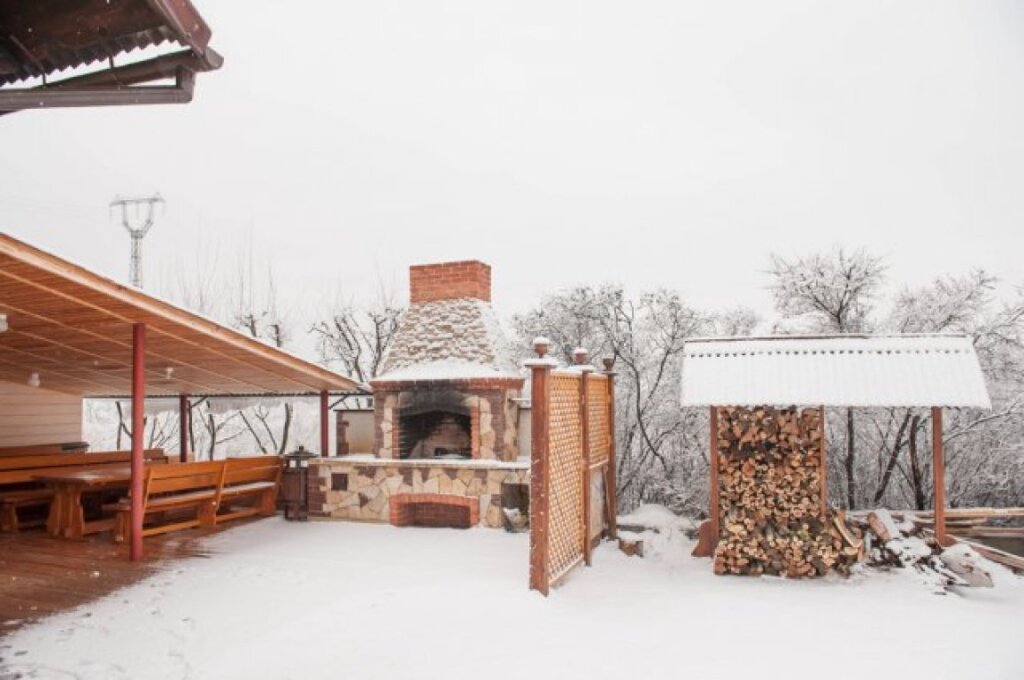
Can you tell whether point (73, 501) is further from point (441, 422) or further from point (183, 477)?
point (441, 422)

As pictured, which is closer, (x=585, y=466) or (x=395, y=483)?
(x=585, y=466)

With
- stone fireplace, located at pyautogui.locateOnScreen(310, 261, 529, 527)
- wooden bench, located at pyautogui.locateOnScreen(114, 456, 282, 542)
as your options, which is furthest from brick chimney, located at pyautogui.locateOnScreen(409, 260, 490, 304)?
wooden bench, located at pyautogui.locateOnScreen(114, 456, 282, 542)

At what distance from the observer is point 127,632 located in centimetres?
504

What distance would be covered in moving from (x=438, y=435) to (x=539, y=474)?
4.67 m

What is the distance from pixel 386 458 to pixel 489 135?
80.0 ft

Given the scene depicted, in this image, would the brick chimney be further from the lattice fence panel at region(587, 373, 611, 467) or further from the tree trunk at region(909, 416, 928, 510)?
the tree trunk at region(909, 416, 928, 510)

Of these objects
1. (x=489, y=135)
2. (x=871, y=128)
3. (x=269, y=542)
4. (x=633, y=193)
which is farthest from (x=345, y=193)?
(x=269, y=542)

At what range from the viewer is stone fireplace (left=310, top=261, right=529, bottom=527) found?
9023 millimetres

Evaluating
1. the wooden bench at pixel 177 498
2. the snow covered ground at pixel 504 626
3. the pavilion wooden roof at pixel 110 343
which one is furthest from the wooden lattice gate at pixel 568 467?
the wooden bench at pixel 177 498

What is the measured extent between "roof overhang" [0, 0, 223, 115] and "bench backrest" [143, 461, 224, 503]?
5282mm

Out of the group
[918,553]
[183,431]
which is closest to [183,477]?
[183,431]

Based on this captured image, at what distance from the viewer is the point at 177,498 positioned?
27.9 ft

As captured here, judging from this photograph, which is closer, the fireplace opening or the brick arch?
the brick arch

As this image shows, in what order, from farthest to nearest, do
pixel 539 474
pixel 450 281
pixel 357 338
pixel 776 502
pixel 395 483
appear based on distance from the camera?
1. pixel 357 338
2. pixel 450 281
3. pixel 395 483
4. pixel 776 502
5. pixel 539 474
